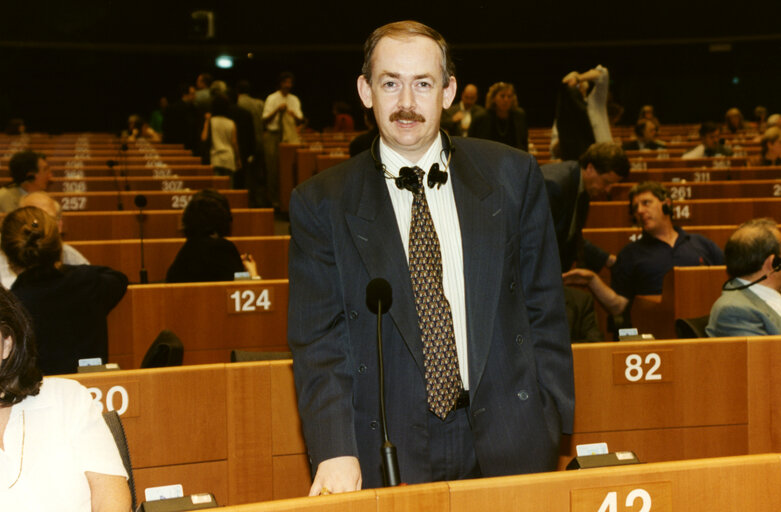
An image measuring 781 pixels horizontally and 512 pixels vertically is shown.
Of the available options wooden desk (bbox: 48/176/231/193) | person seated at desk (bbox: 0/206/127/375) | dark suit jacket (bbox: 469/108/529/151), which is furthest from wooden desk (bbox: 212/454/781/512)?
wooden desk (bbox: 48/176/231/193)

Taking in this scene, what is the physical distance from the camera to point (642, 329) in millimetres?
4480

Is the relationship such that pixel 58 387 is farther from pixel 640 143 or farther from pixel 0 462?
pixel 640 143

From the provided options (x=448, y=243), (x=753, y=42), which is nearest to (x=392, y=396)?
(x=448, y=243)

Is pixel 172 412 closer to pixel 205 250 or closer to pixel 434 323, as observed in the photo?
pixel 434 323

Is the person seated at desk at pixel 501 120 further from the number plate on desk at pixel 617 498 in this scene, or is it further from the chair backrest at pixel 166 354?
the number plate on desk at pixel 617 498

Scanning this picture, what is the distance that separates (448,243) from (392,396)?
0.31 meters

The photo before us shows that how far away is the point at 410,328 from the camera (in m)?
1.71

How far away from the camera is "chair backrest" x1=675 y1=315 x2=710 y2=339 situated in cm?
337

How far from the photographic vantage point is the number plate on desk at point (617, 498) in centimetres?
151

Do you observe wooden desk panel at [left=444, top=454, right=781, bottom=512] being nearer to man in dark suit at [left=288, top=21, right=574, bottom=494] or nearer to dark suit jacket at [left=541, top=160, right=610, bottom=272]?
man in dark suit at [left=288, top=21, right=574, bottom=494]

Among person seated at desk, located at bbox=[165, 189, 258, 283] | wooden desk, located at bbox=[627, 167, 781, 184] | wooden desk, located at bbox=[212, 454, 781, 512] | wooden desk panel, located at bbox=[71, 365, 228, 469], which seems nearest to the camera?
wooden desk, located at bbox=[212, 454, 781, 512]

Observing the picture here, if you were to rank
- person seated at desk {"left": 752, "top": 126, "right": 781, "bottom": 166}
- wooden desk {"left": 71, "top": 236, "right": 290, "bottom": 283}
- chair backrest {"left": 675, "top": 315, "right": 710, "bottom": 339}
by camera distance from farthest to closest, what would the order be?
1. person seated at desk {"left": 752, "top": 126, "right": 781, "bottom": 166}
2. wooden desk {"left": 71, "top": 236, "right": 290, "bottom": 283}
3. chair backrest {"left": 675, "top": 315, "right": 710, "bottom": 339}

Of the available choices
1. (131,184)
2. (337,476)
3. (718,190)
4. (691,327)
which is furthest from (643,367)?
(131,184)

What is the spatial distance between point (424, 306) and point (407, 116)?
350 mm
